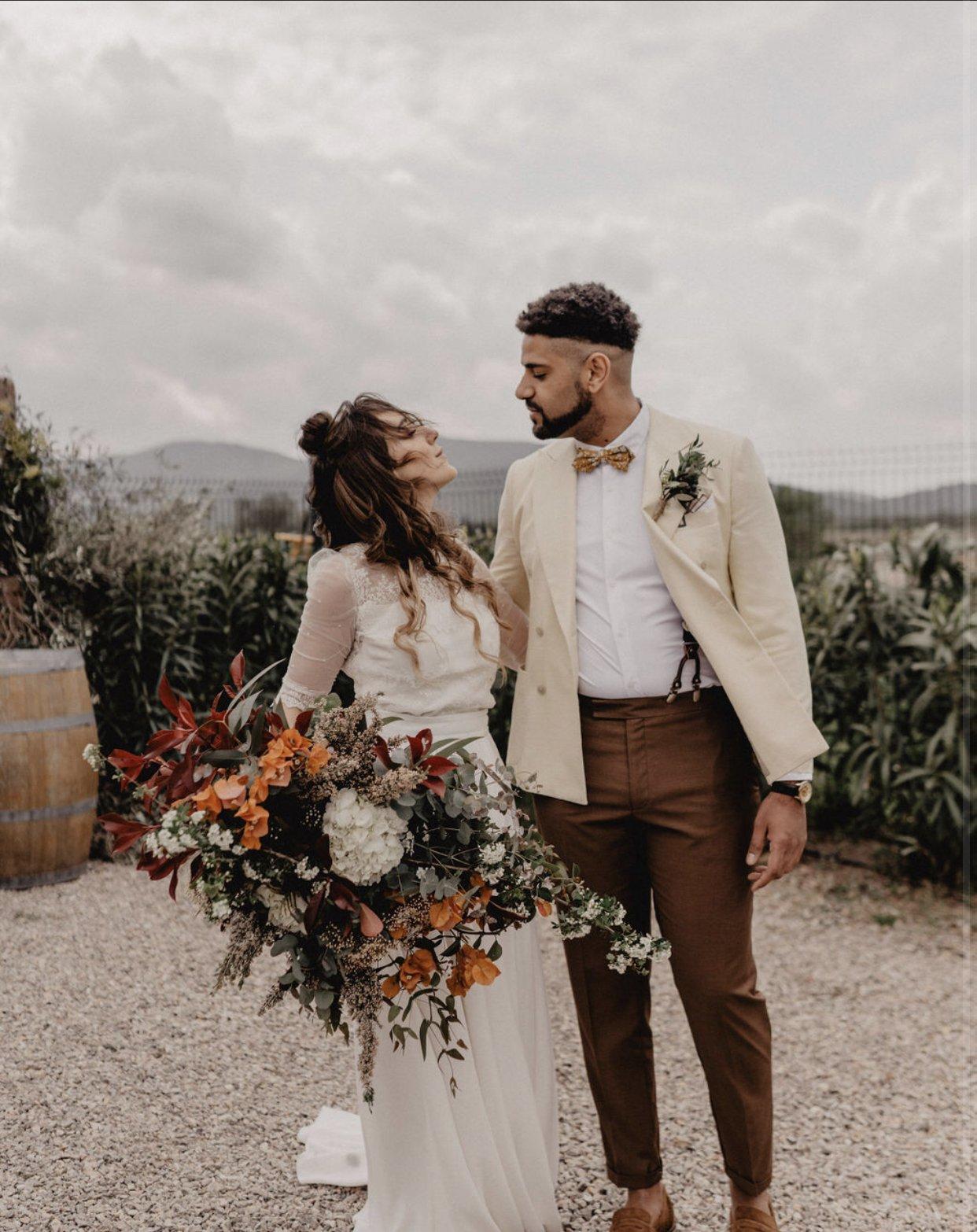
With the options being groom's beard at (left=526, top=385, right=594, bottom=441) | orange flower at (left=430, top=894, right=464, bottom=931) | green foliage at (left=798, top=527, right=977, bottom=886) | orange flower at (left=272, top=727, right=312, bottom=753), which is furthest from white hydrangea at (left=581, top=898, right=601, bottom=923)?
green foliage at (left=798, top=527, right=977, bottom=886)

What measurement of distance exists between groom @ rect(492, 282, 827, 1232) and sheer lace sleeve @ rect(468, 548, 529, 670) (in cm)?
13

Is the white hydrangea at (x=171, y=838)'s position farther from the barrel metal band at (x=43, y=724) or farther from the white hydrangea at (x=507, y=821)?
the barrel metal band at (x=43, y=724)

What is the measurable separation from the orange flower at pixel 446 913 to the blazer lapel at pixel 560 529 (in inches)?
29.5

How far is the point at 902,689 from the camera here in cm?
542

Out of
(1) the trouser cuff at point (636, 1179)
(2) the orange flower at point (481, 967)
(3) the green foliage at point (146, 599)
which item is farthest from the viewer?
(3) the green foliage at point (146, 599)

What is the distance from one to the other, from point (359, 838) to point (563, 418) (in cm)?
121

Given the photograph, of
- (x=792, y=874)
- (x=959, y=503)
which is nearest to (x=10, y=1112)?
(x=792, y=874)

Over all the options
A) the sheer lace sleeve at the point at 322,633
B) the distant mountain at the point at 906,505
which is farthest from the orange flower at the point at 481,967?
the distant mountain at the point at 906,505

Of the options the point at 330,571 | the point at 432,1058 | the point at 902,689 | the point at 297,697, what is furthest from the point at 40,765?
the point at 902,689

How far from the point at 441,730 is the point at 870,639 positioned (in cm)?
360

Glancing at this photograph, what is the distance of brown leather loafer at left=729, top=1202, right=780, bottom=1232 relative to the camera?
8.51 feet

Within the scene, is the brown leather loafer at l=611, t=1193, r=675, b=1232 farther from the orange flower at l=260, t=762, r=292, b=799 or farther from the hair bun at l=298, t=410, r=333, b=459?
the hair bun at l=298, t=410, r=333, b=459

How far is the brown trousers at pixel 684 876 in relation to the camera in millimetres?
2521

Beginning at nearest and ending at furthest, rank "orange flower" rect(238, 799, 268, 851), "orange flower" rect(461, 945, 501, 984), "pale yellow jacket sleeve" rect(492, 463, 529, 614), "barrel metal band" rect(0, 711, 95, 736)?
"orange flower" rect(238, 799, 268, 851) → "orange flower" rect(461, 945, 501, 984) → "pale yellow jacket sleeve" rect(492, 463, 529, 614) → "barrel metal band" rect(0, 711, 95, 736)
